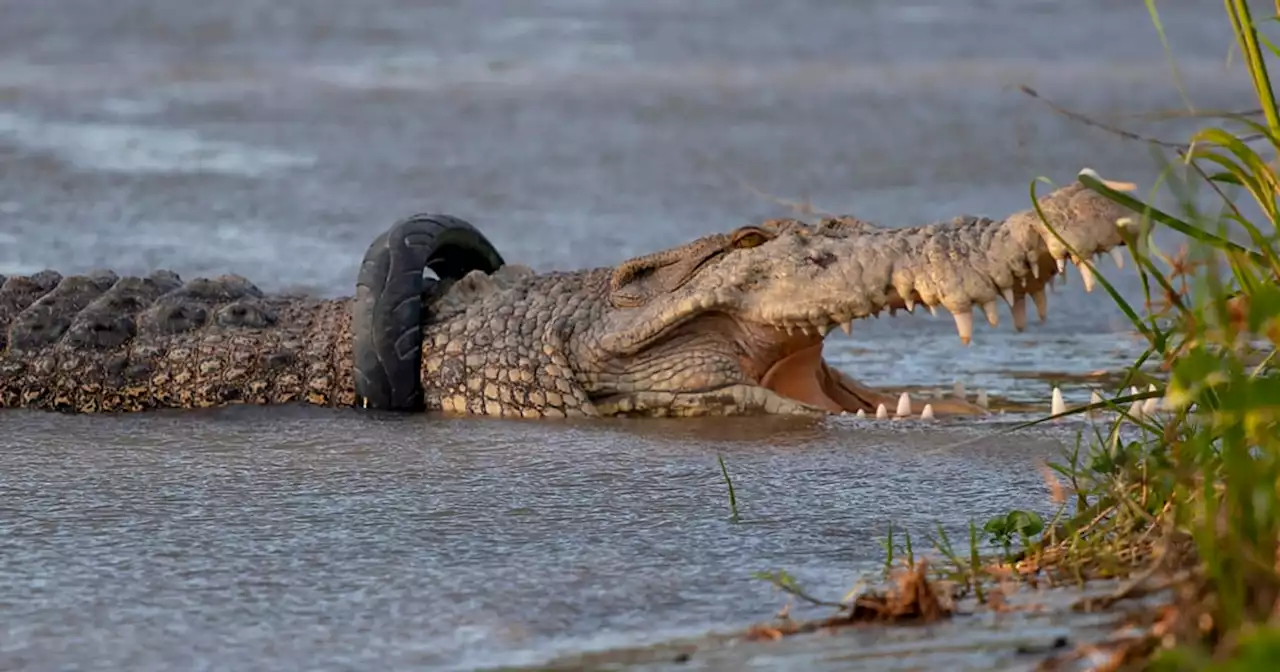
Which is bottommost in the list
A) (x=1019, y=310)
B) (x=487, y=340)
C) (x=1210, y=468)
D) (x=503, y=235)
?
(x=1210, y=468)

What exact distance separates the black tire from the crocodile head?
465mm

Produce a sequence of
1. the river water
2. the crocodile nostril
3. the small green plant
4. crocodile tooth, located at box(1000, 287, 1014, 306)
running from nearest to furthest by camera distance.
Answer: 1. the river water
2. the small green plant
3. crocodile tooth, located at box(1000, 287, 1014, 306)
4. the crocodile nostril

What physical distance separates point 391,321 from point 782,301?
1065mm

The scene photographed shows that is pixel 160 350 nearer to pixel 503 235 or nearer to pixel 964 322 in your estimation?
pixel 964 322

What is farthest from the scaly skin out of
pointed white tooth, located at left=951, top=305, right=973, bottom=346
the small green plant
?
the small green plant

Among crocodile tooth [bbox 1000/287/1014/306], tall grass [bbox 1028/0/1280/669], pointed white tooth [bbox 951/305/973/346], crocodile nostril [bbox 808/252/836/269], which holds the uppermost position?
crocodile nostril [bbox 808/252/836/269]

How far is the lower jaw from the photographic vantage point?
5.18 meters

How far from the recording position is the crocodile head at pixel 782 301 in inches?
182

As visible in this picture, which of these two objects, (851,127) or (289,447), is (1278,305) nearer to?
(289,447)

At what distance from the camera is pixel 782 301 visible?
491 centimetres

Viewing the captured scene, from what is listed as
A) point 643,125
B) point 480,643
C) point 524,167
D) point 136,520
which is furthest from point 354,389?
point 643,125

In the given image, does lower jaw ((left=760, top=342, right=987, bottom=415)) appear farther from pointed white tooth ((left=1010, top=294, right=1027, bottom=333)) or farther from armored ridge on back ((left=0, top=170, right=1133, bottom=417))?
pointed white tooth ((left=1010, top=294, right=1027, bottom=333))

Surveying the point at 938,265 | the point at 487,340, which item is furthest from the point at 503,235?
the point at 938,265

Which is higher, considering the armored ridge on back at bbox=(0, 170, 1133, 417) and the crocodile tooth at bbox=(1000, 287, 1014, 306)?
the crocodile tooth at bbox=(1000, 287, 1014, 306)
